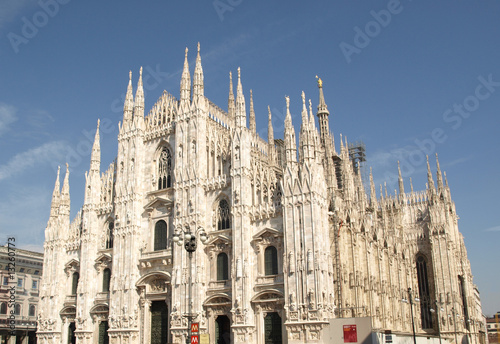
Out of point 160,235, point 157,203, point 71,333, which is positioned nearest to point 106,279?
point 71,333

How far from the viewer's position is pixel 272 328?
38969 millimetres

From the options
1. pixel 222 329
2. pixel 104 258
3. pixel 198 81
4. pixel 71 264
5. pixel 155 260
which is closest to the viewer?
pixel 222 329

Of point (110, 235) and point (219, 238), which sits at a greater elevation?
point (110, 235)

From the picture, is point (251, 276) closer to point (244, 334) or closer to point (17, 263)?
point (244, 334)

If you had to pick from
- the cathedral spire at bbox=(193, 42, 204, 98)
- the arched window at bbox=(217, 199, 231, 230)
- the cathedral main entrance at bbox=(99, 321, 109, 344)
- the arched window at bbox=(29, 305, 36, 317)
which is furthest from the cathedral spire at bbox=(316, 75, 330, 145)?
the arched window at bbox=(29, 305, 36, 317)

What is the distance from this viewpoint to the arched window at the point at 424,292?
228ft

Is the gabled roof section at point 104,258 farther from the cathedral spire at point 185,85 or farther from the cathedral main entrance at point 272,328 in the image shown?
the cathedral main entrance at point 272,328

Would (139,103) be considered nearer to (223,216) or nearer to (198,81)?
(198,81)

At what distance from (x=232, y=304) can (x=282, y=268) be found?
4.83 meters

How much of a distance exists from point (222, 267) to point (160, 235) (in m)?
7.62

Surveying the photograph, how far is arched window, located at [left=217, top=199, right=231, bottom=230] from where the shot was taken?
43.4 metres

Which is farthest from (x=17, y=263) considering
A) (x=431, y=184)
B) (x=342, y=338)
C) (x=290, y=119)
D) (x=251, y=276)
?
(x=431, y=184)

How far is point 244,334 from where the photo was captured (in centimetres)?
Result: 3881

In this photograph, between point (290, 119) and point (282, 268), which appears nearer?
point (282, 268)
